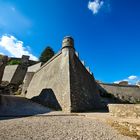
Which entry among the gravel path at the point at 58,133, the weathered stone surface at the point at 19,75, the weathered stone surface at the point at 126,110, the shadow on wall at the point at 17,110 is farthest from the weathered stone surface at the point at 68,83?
the weathered stone surface at the point at 19,75

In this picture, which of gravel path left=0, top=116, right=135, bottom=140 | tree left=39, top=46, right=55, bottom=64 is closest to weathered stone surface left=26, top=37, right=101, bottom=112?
gravel path left=0, top=116, right=135, bottom=140

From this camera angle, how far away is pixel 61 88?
42.4ft

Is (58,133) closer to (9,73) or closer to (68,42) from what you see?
(68,42)

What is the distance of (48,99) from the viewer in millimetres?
13789

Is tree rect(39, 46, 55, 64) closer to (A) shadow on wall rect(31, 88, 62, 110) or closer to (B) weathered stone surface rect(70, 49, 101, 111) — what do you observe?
(A) shadow on wall rect(31, 88, 62, 110)

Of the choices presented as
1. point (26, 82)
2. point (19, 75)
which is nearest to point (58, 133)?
point (26, 82)

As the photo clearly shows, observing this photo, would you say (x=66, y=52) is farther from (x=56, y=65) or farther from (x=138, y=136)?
(x=138, y=136)

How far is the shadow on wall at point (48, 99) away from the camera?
12.6 m

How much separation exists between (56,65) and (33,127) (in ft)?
32.7

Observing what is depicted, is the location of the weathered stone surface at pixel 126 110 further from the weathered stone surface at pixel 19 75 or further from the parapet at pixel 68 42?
the weathered stone surface at pixel 19 75

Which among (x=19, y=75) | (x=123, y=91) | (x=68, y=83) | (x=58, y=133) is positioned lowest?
(x=58, y=133)

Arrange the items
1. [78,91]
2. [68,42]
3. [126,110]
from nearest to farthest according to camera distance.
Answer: [126,110]
[78,91]
[68,42]

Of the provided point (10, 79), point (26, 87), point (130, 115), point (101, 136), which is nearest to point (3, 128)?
point (101, 136)

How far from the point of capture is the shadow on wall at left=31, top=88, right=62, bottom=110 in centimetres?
1261
